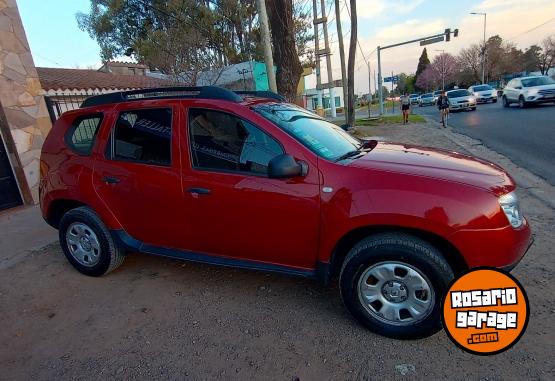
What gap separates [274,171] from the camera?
2.38 metres

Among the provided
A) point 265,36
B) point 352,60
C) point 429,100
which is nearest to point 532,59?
point 429,100

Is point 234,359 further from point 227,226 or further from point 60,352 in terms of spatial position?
point 60,352

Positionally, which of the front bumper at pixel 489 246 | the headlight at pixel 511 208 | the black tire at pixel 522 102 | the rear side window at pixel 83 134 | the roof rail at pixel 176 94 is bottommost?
the black tire at pixel 522 102

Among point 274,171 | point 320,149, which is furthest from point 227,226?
point 320,149

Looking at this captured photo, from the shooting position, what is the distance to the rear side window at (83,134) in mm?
3449

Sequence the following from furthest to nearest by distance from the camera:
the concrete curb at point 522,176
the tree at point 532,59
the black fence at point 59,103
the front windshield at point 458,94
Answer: the tree at point 532,59, the front windshield at point 458,94, the black fence at point 59,103, the concrete curb at point 522,176

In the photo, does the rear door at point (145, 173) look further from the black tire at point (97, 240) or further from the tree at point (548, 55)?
the tree at point (548, 55)

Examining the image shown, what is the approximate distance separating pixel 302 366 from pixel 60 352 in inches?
73.0

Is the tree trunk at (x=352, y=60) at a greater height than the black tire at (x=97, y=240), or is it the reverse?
the tree trunk at (x=352, y=60)

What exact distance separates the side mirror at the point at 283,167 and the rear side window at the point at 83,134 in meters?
2.09

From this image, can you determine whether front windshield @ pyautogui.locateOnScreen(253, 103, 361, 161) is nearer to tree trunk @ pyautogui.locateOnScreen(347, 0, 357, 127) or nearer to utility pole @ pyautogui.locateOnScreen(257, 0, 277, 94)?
utility pole @ pyautogui.locateOnScreen(257, 0, 277, 94)

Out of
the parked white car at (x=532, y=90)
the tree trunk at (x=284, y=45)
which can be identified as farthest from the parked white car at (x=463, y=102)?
the tree trunk at (x=284, y=45)

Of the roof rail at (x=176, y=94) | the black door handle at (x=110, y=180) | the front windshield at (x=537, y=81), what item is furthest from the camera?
the front windshield at (x=537, y=81)

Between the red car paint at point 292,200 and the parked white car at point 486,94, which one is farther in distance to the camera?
the parked white car at point 486,94
